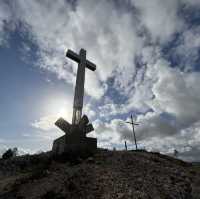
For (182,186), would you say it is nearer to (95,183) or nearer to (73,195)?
(95,183)

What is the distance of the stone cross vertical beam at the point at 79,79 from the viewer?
16148mm

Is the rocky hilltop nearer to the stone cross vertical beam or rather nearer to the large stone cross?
the large stone cross

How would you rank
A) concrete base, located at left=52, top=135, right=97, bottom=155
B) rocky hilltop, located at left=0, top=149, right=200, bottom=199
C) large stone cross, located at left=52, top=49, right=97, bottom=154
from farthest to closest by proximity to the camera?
large stone cross, located at left=52, top=49, right=97, bottom=154, concrete base, located at left=52, top=135, right=97, bottom=155, rocky hilltop, located at left=0, top=149, right=200, bottom=199

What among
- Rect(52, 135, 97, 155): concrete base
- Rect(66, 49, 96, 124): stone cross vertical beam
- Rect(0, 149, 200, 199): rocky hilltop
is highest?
Rect(66, 49, 96, 124): stone cross vertical beam

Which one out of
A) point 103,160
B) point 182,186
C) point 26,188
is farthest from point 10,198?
point 182,186

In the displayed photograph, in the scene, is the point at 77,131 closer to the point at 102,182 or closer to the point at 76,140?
the point at 76,140

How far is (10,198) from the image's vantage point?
8688mm

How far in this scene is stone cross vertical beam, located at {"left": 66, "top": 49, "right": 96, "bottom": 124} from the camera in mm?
16148

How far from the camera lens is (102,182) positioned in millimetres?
9000

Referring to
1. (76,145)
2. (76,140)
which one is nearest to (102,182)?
(76,145)

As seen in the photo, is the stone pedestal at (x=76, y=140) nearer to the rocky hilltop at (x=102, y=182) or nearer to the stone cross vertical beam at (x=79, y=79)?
the stone cross vertical beam at (x=79, y=79)

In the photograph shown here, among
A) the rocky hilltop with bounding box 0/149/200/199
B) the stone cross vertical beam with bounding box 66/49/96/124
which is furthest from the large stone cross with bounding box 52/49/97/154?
→ the rocky hilltop with bounding box 0/149/200/199

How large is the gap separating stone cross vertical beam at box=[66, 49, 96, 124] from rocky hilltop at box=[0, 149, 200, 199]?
4.30 metres

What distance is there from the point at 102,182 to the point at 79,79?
10.6m
